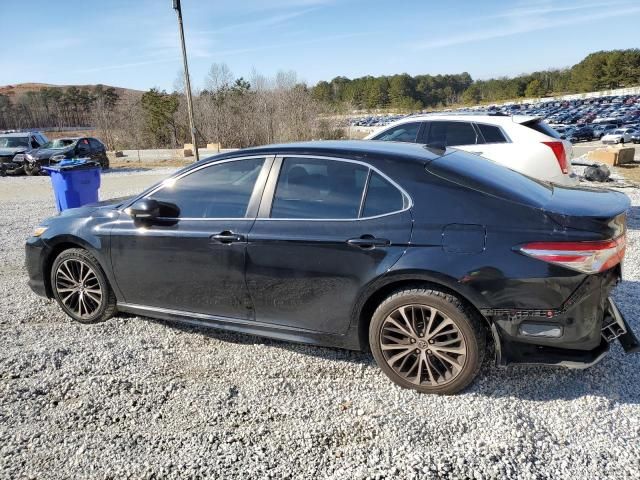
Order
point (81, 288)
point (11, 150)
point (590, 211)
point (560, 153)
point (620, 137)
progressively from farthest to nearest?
point (620, 137), point (11, 150), point (560, 153), point (81, 288), point (590, 211)

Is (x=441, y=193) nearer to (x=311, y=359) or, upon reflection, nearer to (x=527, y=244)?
(x=527, y=244)

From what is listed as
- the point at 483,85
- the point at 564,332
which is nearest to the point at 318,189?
the point at 564,332

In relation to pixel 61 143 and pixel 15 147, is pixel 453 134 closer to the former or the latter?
pixel 61 143

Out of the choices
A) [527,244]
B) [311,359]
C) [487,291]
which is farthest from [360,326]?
[527,244]

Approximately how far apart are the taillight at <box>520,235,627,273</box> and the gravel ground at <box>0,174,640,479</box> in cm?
91

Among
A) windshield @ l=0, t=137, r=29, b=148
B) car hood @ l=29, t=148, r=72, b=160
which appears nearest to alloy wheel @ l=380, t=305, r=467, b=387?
car hood @ l=29, t=148, r=72, b=160

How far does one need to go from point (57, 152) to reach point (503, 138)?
59.9 ft

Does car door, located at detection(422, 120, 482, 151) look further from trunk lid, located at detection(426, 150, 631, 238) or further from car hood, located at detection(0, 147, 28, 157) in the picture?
car hood, located at detection(0, 147, 28, 157)

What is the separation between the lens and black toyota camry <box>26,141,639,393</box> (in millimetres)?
2842

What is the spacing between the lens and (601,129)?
44.1 meters

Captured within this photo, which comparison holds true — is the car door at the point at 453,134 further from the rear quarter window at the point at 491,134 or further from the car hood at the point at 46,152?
the car hood at the point at 46,152

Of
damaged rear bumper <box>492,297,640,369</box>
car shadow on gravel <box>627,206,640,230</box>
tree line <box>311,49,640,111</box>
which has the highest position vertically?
tree line <box>311,49,640,111</box>

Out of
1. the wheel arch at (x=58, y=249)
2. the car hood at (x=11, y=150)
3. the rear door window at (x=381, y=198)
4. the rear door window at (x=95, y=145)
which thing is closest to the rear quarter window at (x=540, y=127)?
the rear door window at (x=381, y=198)

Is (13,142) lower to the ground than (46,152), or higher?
higher
